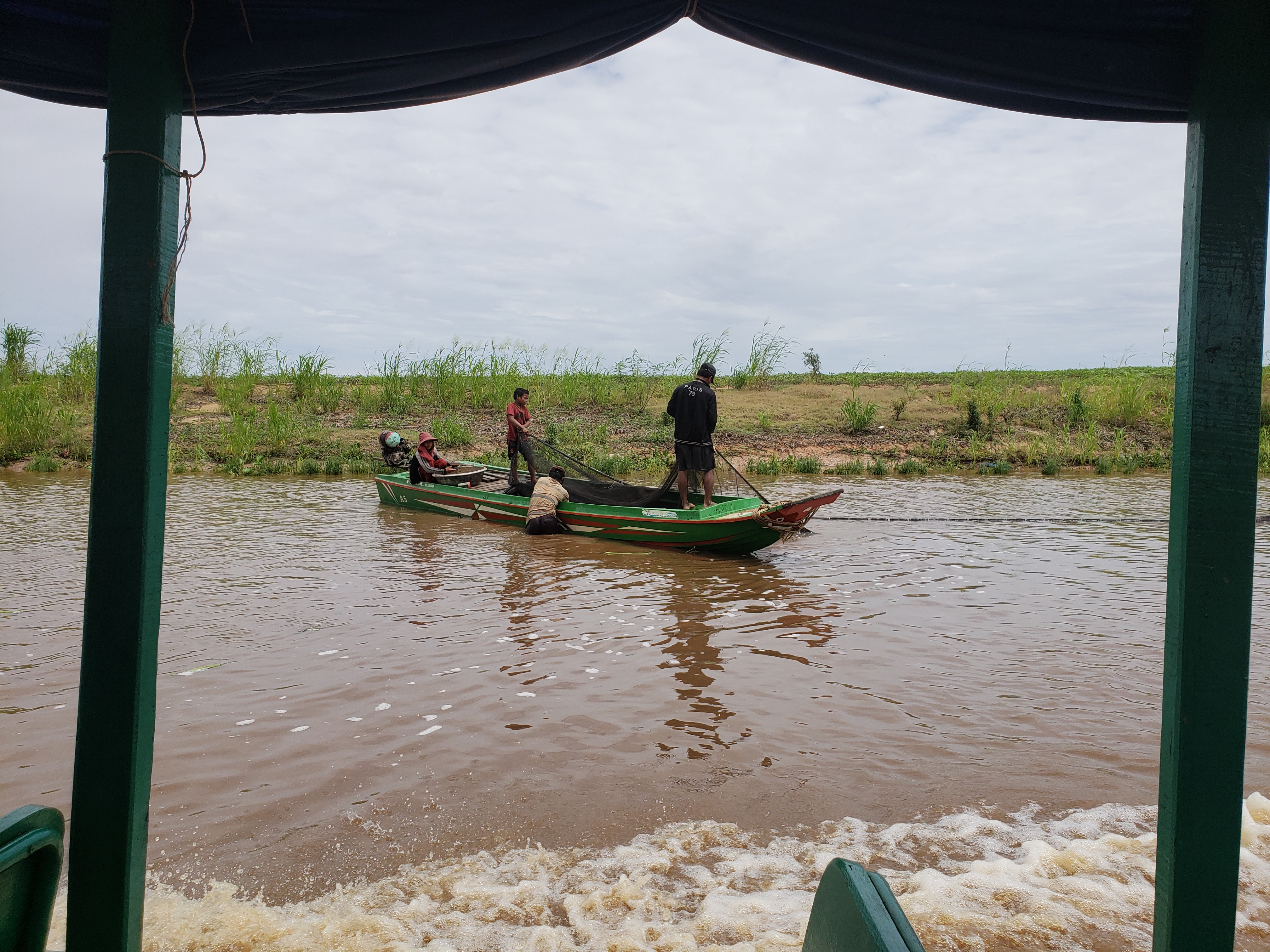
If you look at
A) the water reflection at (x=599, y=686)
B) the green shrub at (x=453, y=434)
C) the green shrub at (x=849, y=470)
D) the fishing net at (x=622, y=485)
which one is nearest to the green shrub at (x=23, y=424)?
the green shrub at (x=453, y=434)

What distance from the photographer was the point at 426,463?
11.9m

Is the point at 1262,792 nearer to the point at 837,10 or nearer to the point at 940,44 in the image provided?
the point at 940,44

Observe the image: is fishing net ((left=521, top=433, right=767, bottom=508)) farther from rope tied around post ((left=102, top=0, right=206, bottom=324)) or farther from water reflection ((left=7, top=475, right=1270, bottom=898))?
rope tied around post ((left=102, top=0, right=206, bottom=324))

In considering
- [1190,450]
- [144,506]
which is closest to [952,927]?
[1190,450]

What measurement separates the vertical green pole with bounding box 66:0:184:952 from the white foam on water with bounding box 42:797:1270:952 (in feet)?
2.81

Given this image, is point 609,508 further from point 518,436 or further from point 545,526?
point 518,436

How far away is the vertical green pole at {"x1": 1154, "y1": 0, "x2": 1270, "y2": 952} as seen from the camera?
1.74 m

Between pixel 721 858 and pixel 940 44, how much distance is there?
9.08 ft

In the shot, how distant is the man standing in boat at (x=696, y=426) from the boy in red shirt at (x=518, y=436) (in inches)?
97.6

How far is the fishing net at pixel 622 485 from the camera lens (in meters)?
9.17

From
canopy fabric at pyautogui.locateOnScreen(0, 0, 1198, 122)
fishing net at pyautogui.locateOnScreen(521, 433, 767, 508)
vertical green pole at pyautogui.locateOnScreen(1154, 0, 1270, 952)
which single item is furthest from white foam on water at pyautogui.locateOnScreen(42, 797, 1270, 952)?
fishing net at pyautogui.locateOnScreen(521, 433, 767, 508)

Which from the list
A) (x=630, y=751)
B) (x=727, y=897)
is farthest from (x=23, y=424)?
(x=727, y=897)

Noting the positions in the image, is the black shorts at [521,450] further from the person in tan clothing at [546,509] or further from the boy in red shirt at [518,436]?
the person in tan clothing at [546,509]

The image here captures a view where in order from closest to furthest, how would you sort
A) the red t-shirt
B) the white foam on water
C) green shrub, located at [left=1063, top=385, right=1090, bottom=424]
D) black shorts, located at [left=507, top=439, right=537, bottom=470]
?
the white foam on water, black shorts, located at [left=507, top=439, right=537, bottom=470], the red t-shirt, green shrub, located at [left=1063, top=385, right=1090, bottom=424]
